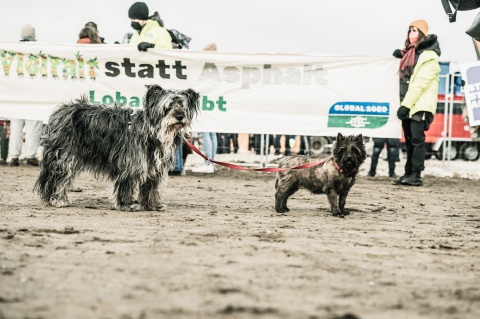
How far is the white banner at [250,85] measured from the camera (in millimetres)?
13742

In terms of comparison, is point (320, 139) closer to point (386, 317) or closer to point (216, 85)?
point (216, 85)

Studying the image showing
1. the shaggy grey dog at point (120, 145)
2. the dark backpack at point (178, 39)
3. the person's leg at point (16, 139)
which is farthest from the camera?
the person's leg at point (16, 139)

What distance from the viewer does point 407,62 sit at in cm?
1298

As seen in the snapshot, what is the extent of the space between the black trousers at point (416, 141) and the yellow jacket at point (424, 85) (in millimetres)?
247

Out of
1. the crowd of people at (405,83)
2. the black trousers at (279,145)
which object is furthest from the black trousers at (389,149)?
the black trousers at (279,145)

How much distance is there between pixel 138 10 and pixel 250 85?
2.42 metres

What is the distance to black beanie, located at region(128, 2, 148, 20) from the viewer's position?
41.5 ft

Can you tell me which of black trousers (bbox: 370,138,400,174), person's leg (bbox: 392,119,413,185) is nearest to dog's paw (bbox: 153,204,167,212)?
person's leg (bbox: 392,119,413,185)

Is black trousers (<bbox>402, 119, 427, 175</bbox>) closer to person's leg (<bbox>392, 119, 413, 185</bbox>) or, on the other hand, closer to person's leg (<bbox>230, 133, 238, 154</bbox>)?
person's leg (<bbox>392, 119, 413, 185</bbox>)

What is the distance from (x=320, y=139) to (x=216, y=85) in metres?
14.5

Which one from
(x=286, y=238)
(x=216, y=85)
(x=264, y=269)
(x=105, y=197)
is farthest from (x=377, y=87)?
(x=264, y=269)

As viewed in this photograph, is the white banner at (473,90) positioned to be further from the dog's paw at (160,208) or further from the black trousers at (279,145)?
the black trousers at (279,145)

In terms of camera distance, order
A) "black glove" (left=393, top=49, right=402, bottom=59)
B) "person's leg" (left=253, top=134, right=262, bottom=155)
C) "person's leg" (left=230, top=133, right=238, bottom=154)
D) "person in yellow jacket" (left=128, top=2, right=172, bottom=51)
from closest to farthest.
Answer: "person in yellow jacket" (left=128, top=2, right=172, bottom=51)
"black glove" (left=393, top=49, right=402, bottom=59)
"person's leg" (left=253, top=134, right=262, bottom=155)
"person's leg" (left=230, top=133, right=238, bottom=154)

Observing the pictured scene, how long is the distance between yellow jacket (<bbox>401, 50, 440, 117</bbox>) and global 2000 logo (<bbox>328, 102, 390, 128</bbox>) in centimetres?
115
